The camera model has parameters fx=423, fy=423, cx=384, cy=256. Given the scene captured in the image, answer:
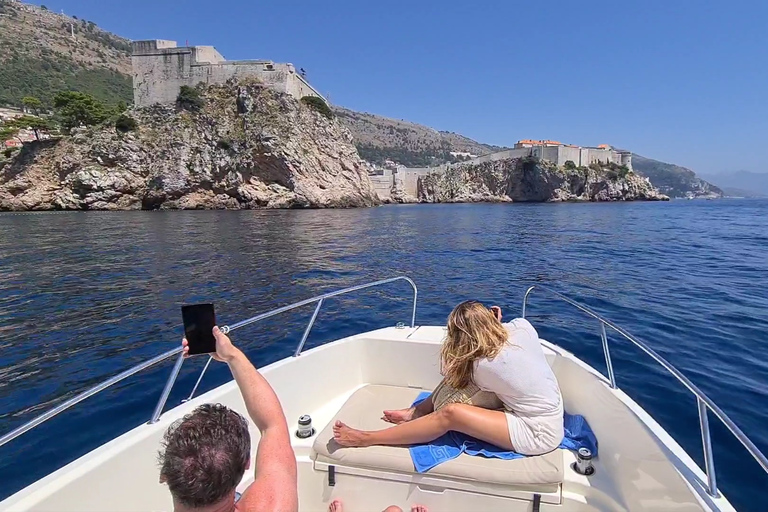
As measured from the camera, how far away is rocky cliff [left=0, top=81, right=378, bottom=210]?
134 ft

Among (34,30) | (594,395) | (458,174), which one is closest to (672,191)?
(458,174)

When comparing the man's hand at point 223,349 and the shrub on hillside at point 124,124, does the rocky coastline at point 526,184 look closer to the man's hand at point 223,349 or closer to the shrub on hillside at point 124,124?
the shrub on hillside at point 124,124

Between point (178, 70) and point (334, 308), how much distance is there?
52461mm

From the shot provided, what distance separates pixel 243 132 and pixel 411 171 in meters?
43.1

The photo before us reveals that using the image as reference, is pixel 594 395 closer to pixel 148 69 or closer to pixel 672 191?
pixel 148 69

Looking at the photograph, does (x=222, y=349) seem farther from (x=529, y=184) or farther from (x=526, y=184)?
(x=526, y=184)

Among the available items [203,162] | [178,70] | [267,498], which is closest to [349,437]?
[267,498]

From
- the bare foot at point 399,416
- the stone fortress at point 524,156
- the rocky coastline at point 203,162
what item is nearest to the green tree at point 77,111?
the rocky coastline at point 203,162

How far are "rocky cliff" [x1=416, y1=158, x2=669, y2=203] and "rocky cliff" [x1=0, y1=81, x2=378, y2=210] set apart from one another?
121ft

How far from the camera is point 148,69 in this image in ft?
165

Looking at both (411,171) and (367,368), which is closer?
(367,368)

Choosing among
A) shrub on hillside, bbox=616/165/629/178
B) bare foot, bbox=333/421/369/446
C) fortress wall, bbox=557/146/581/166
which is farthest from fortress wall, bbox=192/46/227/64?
shrub on hillside, bbox=616/165/629/178

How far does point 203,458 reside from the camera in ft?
3.65

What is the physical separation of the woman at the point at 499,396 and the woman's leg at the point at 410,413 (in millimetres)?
387
